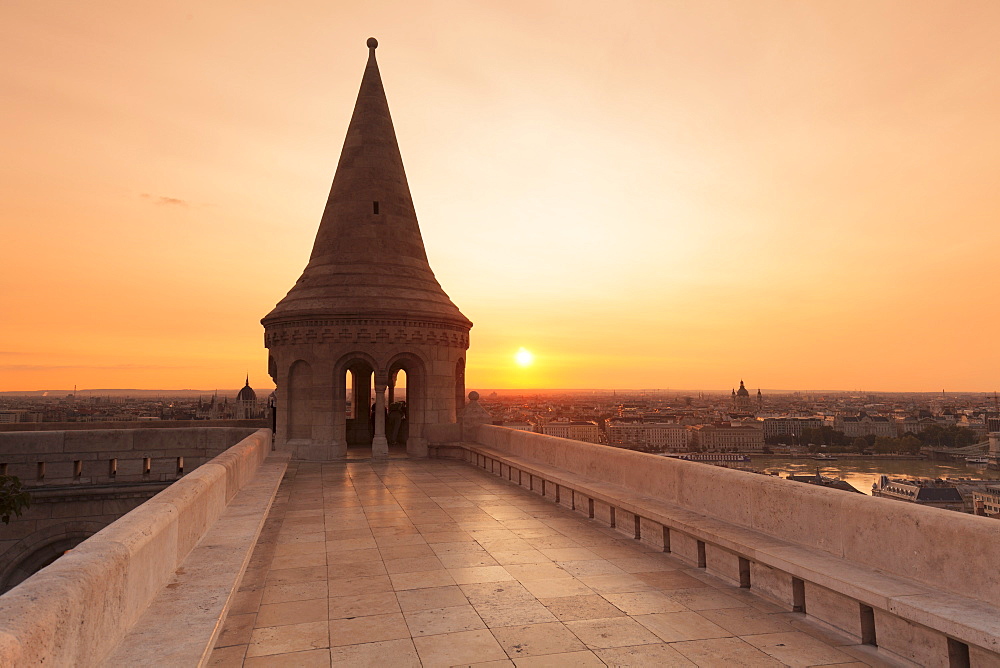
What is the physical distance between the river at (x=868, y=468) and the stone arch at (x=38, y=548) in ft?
134

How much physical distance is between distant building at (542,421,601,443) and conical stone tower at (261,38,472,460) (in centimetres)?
3460

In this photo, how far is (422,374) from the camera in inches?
664

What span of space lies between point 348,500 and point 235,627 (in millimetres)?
5453

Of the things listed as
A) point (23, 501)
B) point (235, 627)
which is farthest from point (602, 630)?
point (23, 501)

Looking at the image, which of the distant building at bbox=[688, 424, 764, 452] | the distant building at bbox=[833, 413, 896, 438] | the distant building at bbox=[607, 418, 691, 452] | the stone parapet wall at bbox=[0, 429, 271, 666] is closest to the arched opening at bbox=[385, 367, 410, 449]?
the stone parapet wall at bbox=[0, 429, 271, 666]

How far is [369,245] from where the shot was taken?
17656 mm

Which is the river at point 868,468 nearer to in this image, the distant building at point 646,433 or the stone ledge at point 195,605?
the distant building at point 646,433

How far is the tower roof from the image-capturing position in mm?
16531

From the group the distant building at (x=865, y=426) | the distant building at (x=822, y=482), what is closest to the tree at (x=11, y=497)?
the distant building at (x=822, y=482)

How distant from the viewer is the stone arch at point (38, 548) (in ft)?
41.2

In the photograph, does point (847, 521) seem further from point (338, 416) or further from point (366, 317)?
point (338, 416)

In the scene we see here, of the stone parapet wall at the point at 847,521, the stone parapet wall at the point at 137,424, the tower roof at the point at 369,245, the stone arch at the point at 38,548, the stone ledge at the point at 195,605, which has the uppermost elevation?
the tower roof at the point at 369,245

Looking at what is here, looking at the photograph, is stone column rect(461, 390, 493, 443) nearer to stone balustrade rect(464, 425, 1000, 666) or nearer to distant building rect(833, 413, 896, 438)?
stone balustrade rect(464, 425, 1000, 666)

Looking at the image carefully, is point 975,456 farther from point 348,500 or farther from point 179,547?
point 179,547
